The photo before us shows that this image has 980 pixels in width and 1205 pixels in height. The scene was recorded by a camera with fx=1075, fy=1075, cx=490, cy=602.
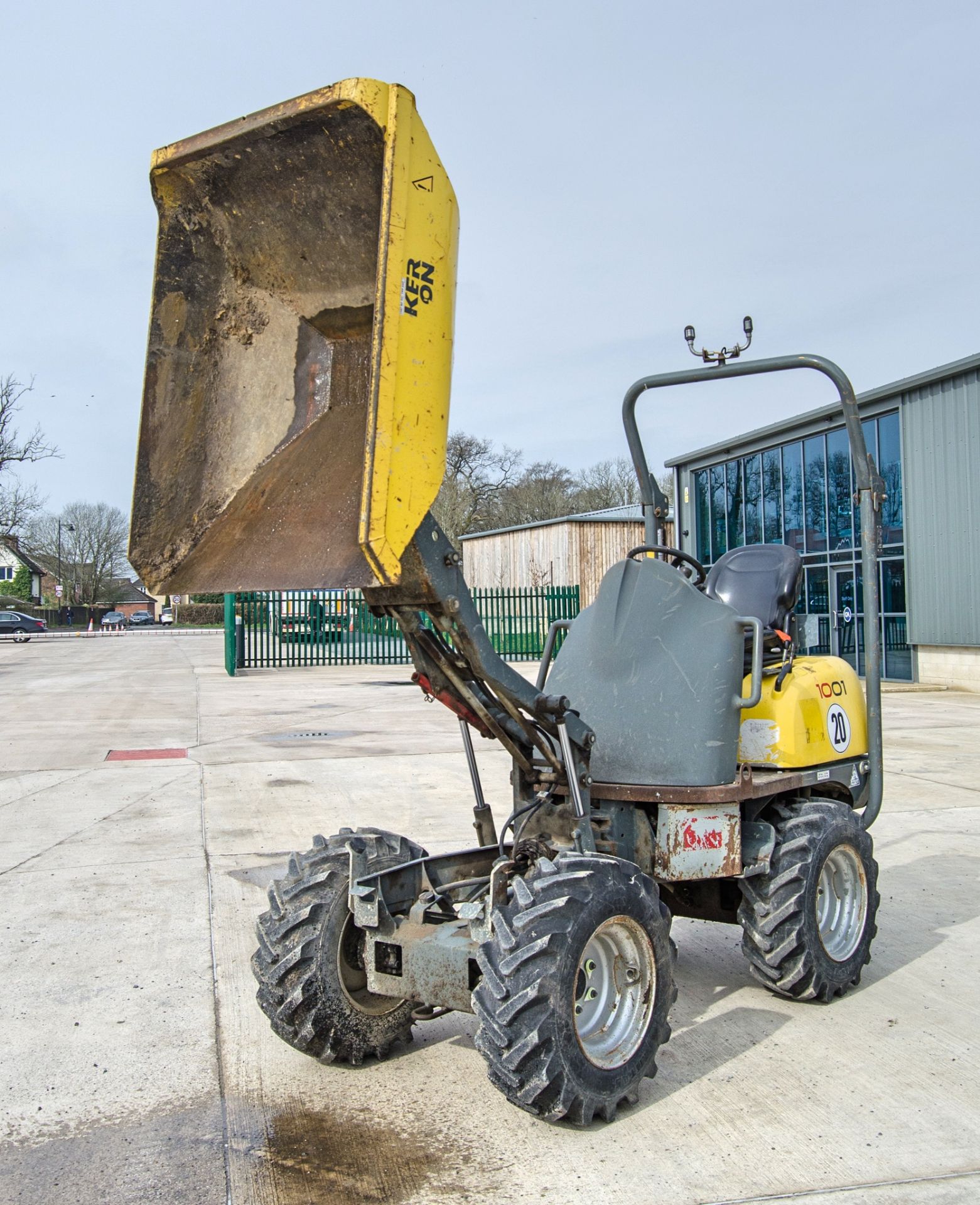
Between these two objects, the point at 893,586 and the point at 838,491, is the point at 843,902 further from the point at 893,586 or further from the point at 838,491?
the point at 838,491

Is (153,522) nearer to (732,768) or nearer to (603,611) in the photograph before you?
(603,611)

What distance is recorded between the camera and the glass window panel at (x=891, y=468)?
20.3 m

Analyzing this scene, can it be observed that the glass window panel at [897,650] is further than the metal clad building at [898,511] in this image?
Yes

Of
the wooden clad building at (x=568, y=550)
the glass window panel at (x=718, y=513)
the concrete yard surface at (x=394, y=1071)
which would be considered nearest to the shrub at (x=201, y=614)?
the wooden clad building at (x=568, y=550)

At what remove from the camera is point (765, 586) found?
15.6 ft

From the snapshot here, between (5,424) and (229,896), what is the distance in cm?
4300

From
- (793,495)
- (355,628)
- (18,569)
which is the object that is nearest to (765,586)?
(793,495)

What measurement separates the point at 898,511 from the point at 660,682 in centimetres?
1778

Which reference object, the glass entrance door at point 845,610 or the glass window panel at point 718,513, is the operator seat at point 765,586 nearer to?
the glass entrance door at point 845,610

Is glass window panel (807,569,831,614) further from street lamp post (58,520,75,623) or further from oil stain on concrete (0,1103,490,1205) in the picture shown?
street lamp post (58,520,75,623)

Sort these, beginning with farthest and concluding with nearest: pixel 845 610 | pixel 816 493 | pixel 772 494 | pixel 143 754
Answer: pixel 772 494 < pixel 816 493 < pixel 845 610 < pixel 143 754

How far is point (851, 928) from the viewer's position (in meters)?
4.55

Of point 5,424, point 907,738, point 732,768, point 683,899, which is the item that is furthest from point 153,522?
point 5,424

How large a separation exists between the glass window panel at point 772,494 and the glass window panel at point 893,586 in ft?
9.82
